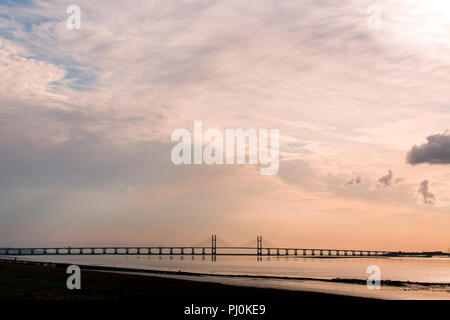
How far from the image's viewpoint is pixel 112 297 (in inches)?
1261
